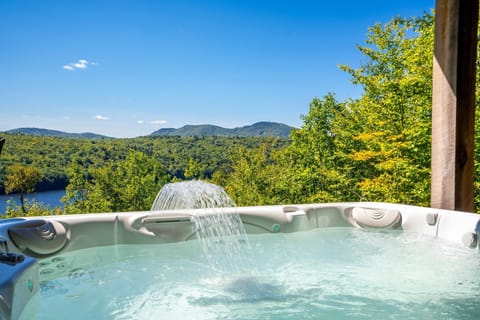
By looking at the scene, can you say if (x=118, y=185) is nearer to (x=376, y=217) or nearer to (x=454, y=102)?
(x=376, y=217)

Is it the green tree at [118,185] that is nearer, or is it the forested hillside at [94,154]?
the green tree at [118,185]

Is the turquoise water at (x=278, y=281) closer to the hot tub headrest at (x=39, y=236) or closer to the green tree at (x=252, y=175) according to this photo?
the hot tub headrest at (x=39, y=236)

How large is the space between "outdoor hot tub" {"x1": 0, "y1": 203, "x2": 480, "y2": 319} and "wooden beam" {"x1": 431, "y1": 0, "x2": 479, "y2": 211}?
206mm

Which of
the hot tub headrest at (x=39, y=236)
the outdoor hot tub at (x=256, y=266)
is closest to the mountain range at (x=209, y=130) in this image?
the outdoor hot tub at (x=256, y=266)

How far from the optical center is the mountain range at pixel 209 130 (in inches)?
600

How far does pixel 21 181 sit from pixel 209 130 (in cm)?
1289

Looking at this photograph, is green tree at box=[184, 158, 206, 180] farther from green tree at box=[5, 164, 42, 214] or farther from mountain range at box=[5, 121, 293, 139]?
green tree at box=[5, 164, 42, 214]

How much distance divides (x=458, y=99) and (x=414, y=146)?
2.30 meters

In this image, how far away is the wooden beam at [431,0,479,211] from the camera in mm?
2379

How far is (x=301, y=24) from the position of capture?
8.96 meters

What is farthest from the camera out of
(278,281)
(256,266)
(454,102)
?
(454,102)

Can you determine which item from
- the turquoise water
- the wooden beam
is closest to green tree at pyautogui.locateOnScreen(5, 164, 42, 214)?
the turquoise water

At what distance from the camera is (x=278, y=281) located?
1917 millimetres

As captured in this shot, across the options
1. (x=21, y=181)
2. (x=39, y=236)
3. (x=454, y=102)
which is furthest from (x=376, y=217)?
(x=21, y=181)
